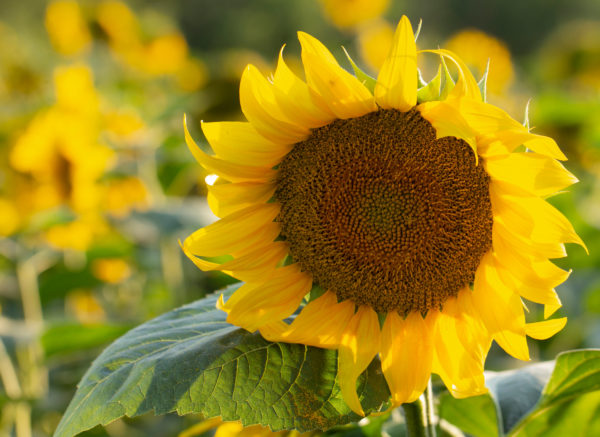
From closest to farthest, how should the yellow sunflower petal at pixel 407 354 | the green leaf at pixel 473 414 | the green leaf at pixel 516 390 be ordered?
the yellow sunflower petal at pixel 407 354
the green leaf at pixel 516 390
the green leaf at pixel 473 414

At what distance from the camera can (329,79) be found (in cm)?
92

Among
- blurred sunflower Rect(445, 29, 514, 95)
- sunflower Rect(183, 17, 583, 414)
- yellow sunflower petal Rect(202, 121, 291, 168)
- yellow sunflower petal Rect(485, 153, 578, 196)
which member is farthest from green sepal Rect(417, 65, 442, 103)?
blurred sunflower Rect(445, 29, 514, 95)

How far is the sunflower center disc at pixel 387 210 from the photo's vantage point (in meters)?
0.97

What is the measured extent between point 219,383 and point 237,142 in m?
0.33

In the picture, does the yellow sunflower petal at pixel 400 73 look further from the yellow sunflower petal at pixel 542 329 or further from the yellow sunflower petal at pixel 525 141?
the yellow sunflower petal at pixel 542 329

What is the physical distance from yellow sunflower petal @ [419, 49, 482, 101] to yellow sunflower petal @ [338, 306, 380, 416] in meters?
0.35

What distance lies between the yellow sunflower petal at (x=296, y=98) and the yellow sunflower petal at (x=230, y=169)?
11cm

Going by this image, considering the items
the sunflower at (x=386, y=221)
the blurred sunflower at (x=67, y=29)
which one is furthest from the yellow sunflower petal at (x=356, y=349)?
the blurred sunflower at (x=67, y=29)

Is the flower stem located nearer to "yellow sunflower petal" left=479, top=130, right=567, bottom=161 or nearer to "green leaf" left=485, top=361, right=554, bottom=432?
"green leaf" left=485, top=361, right=554, bottom=432

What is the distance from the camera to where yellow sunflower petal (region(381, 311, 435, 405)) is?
37.6 inches

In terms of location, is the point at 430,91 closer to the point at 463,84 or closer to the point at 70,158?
the point at 463,84

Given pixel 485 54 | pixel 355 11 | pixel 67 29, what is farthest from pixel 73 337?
pixel 485 54

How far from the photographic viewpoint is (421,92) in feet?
3.06

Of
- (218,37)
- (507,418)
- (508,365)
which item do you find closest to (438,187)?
(507,418)
